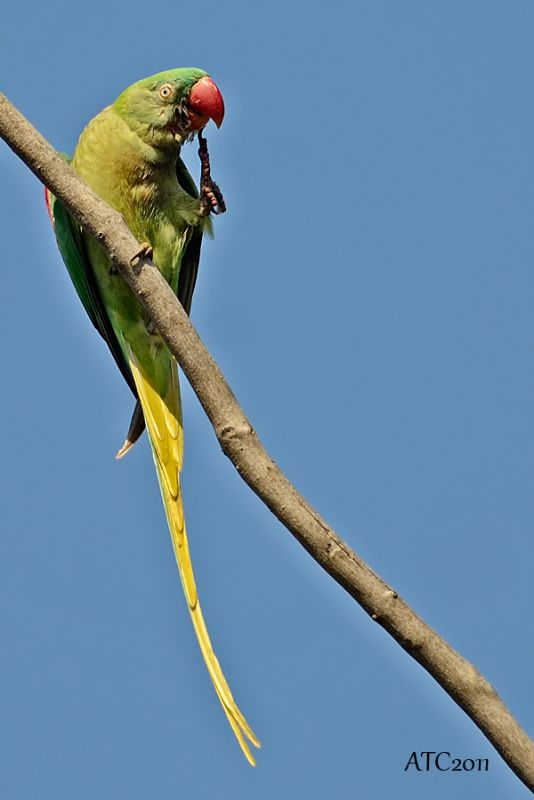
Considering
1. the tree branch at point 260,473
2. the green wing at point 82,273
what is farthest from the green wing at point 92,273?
the tree branch at point 260,473

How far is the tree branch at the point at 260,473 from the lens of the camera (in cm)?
234

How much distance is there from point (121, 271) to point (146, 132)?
1.38m

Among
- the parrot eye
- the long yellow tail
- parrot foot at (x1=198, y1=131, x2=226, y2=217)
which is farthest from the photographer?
the parrot eye

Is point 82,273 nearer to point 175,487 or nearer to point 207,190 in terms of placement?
point 207,190

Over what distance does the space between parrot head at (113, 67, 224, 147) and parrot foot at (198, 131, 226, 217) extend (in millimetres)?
169

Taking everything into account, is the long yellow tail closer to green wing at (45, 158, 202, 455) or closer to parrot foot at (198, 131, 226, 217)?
green wing at (45, 158, 202, 455)

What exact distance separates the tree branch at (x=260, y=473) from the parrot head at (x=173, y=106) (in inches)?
52.2

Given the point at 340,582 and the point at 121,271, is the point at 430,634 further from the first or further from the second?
the point at 121,271

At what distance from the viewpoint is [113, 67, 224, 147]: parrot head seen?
439 centimetres

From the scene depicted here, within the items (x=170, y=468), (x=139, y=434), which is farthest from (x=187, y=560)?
(x=139, y=434)

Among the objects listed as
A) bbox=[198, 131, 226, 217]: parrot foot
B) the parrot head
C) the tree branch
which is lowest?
the tree branch

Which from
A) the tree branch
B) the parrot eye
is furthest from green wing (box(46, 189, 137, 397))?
the tree branch

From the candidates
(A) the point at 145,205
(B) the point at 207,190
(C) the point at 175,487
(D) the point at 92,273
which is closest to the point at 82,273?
(D) the point at 92,273

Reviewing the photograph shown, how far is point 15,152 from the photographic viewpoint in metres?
3.09
